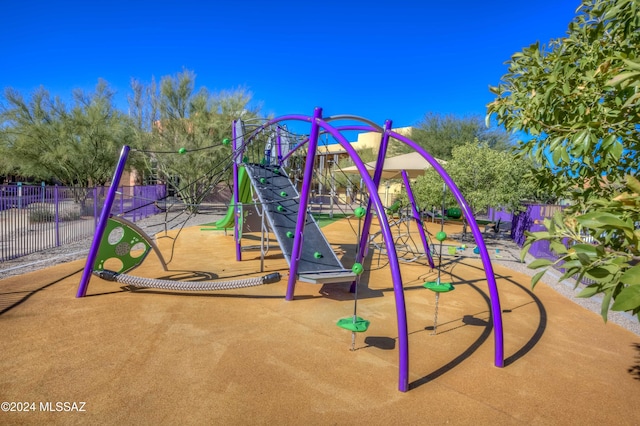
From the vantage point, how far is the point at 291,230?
24.3 ft

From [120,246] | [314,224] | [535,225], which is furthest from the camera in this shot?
[535,225]

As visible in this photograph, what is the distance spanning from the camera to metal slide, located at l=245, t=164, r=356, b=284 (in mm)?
6090

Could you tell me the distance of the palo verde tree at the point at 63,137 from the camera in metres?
18.2

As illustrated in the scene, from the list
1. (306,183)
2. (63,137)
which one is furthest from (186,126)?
(306,183)

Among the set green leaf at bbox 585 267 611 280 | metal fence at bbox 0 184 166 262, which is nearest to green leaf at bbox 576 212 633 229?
green leaf at bbox 585 267 611 280

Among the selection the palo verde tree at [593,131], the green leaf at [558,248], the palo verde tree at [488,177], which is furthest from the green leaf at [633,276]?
the palo verde tree at [488,177]

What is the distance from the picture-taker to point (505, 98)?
344cm

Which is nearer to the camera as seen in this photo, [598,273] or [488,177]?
[598,273]

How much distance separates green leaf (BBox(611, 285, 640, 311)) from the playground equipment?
7.51ft

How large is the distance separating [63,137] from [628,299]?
2246 cm

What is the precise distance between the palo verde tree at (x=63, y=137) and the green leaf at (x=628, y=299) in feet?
71.3

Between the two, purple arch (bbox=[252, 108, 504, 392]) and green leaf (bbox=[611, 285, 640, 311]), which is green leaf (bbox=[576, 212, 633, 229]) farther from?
purple arch (bbox=[252, 108, 504, 392])

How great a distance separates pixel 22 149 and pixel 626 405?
76.0 feet

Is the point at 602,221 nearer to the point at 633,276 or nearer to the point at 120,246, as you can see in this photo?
the point at 633,276
